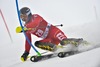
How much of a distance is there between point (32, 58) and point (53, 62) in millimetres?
181

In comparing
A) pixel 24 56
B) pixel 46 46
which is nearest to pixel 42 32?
pixel 46 46

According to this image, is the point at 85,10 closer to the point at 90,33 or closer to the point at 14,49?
the point at 90,33

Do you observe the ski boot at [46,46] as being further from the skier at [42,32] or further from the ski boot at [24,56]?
the ski boot at [24,56]

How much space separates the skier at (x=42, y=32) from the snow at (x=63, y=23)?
0.04m

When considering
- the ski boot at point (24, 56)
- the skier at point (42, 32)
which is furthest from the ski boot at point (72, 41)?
the ski boot at point (24, 56)

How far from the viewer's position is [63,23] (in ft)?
6.23

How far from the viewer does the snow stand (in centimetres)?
178

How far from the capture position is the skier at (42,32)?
5.86 ft

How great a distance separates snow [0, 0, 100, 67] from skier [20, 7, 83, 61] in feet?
0.12

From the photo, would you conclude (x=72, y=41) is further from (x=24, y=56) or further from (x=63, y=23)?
(x=24, y=56)

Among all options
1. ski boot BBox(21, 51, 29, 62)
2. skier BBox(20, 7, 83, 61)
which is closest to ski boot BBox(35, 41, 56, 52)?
skier BBox(20, 7, 83, 61)

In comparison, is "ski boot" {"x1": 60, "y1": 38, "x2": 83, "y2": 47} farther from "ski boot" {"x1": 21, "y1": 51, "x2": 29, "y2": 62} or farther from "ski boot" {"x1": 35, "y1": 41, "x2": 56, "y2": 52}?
"ski boot" {"x1": 21, "y1": 51, "x2": 29, "y2": 62}

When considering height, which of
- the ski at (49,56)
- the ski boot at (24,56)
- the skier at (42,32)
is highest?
the skier at (42,32)

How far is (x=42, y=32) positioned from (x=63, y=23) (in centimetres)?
21
